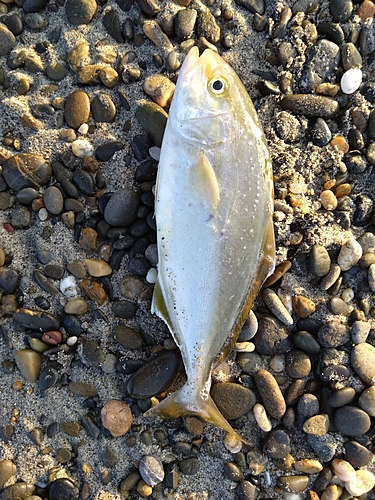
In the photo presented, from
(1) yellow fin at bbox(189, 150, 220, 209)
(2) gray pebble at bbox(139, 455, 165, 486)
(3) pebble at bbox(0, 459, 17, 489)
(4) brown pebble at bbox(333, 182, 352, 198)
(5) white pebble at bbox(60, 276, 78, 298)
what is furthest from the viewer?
(4) brown pebble at bbox(333, 182, 352, 198)

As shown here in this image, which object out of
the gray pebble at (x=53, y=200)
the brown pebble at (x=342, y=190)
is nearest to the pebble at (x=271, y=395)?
the brown pebble at (x=342, y=190)

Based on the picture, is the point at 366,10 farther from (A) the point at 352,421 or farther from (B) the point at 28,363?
(B) the point at 28,363

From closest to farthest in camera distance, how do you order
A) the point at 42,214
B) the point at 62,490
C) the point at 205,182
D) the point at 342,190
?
the point at 205,182, the point at 62,490, the point at 42,214, the point at 342,190

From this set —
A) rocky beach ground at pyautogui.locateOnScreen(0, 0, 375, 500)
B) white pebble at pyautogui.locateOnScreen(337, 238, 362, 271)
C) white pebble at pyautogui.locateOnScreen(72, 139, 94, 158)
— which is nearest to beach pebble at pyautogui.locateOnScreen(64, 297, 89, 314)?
rocky beach ground at pyautogui.locateOnScreen(0, 0, 375, 500)

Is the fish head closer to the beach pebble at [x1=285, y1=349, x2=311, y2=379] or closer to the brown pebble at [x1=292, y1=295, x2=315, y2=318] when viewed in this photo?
the brown pebble at [x1=292, y1=295, x2=315, y2=318]

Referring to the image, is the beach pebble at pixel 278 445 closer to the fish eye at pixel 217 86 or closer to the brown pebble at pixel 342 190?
the brown pebble at pixel 342 190

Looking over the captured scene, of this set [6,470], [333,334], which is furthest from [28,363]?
[333,334]

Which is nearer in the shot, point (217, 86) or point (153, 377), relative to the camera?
point (217, 86)

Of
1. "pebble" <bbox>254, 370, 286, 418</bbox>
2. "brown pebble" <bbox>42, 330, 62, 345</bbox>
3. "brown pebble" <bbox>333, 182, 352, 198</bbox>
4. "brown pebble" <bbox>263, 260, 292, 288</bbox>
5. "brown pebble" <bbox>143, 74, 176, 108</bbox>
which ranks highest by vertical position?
"brown pebble" <bbox>143, 74, 176, 108</bbox>
